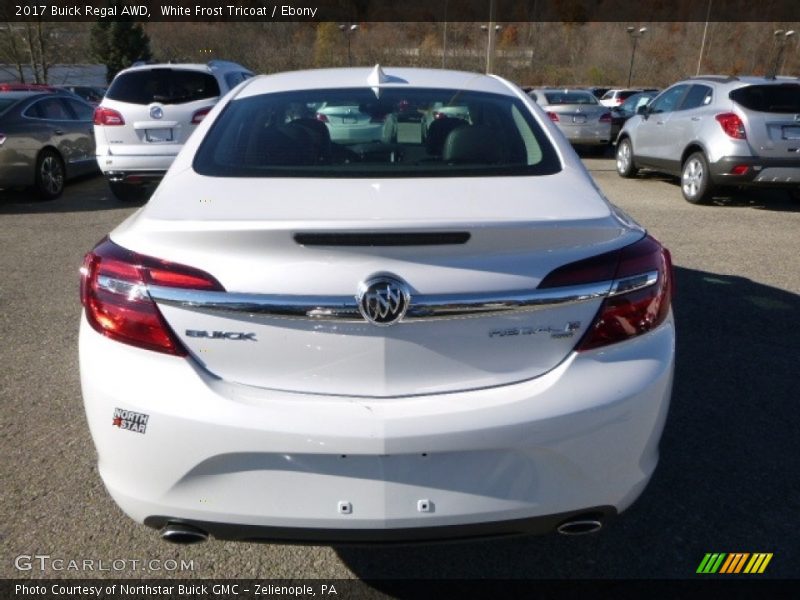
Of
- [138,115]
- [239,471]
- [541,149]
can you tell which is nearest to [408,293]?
[239,471]

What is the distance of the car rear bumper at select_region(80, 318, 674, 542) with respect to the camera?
68.3 inches

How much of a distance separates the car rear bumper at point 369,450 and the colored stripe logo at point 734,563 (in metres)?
0.81

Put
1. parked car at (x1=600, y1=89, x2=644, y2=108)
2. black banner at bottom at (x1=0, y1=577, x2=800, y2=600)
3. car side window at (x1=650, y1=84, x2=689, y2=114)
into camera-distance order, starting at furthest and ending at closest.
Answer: parked car at (x1=600, y1=89, x2=644, y2=108) < car side window at (x1=650, y1=84, x2=689, y2=114) < black banner at bottom at (x1=0, y1=577, x2=800, y2=600)

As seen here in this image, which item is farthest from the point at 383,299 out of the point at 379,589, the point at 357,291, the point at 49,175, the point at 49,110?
the point at 49,110

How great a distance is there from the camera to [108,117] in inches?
341

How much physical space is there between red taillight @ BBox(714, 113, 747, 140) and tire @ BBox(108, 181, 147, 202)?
310 inches

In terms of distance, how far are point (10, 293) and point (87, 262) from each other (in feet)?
12.8

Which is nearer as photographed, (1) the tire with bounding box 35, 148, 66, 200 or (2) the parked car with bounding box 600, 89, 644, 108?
(1) the tire with bounding box 35, 148, 66, 200

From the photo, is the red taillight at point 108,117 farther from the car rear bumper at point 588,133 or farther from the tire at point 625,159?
the car rear bumper at point 588,133

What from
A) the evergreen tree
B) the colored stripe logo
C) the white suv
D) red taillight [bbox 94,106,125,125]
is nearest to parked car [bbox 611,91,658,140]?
the white suv

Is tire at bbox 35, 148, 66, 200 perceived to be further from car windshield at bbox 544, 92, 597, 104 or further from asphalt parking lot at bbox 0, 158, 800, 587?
car windshield at bbox 544, 92, 597, 104

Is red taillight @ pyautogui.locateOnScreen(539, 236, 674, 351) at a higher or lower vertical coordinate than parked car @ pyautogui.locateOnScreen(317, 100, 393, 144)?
lower

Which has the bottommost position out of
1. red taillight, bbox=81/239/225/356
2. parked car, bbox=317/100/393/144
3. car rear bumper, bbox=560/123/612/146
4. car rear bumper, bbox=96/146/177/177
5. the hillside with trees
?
the hillside with trees

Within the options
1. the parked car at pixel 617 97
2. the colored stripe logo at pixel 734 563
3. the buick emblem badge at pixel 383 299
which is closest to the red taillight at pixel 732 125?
the colored stripe logo at pixel 734 563
